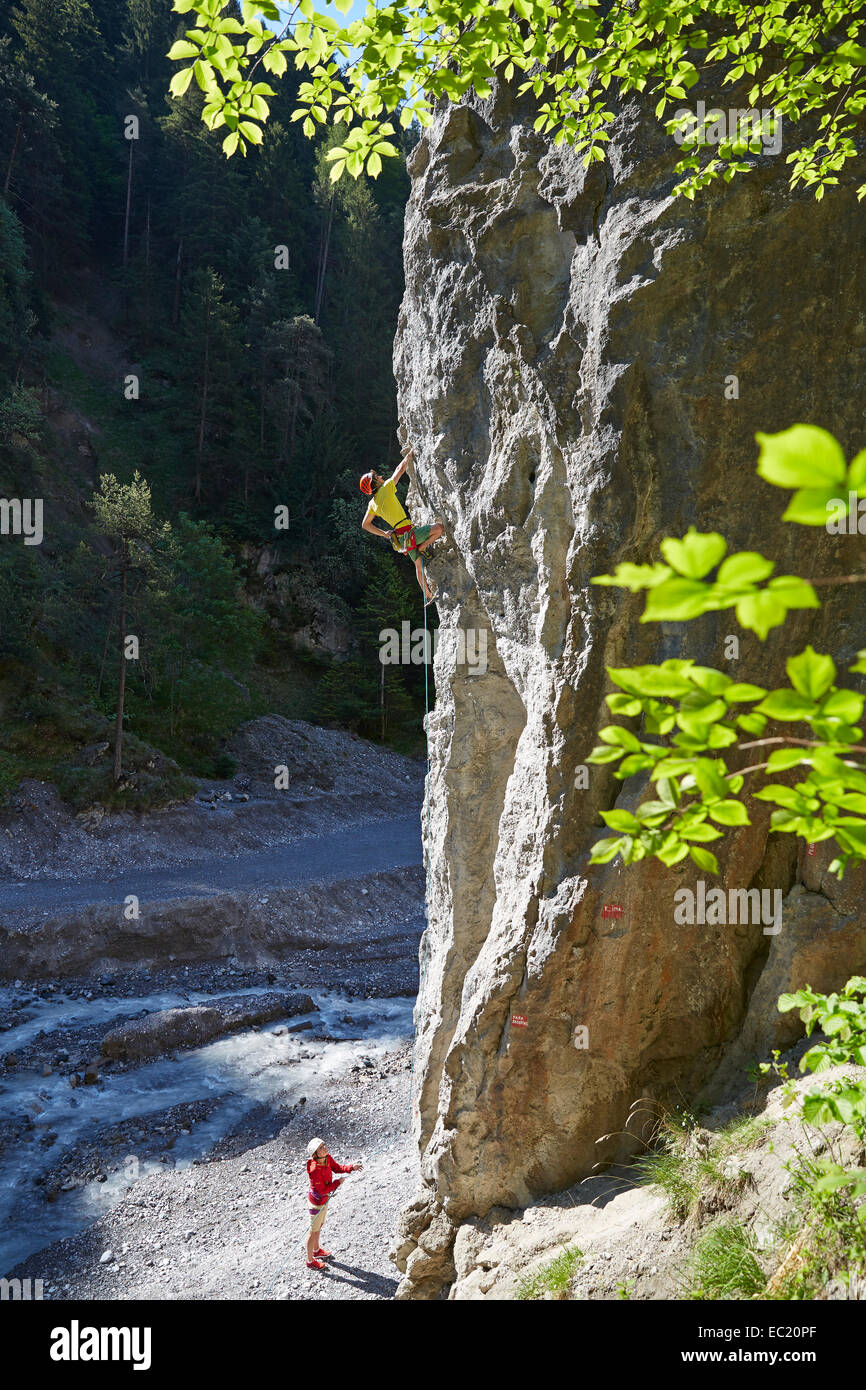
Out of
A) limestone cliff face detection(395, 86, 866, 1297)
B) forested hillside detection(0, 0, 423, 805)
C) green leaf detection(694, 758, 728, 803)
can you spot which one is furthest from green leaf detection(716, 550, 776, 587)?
forested hillside detection(0, 0, 423, 805)

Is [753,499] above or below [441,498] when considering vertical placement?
below

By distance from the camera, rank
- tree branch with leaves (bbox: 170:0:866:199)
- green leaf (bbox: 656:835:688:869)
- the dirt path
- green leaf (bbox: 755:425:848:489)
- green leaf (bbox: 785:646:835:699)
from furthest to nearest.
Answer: the dirt path, tree branch with leaves (bbox: 170:0:866:199), green leaf (bbox: 656:835:688:869), green leaf (bbox: 785:646:835:699), green leaf (bbox: 755:425:848:489)

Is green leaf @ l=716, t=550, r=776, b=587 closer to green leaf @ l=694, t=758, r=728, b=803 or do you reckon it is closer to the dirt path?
green leaf @ l=694, t=758, r=728, b=803

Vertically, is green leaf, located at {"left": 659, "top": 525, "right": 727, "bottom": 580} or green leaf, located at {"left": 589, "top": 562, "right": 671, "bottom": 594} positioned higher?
green leaf, located at {"left": 659, "top": 525, "right": 727, "bottom": 580}

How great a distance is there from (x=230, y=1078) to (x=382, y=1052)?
9.09 ft

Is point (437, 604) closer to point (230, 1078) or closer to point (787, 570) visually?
point (787, 570)

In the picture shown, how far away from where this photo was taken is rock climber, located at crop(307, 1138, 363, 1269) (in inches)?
384

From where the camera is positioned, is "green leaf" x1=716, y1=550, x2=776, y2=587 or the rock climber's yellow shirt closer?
"green leaf" x1=716, y1=550, x2=776, y2=587

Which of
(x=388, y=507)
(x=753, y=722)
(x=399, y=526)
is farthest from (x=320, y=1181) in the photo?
(x=753, y=722)

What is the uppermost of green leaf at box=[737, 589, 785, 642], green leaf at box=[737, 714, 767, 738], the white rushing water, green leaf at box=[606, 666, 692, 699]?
green leaf at box=[737, 589, 785, 642]

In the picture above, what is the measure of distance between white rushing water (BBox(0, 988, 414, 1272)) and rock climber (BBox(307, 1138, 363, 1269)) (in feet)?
10.6

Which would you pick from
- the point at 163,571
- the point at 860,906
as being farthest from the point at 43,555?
the point at 860,906

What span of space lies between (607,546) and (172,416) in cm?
3782

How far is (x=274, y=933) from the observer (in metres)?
20.4
